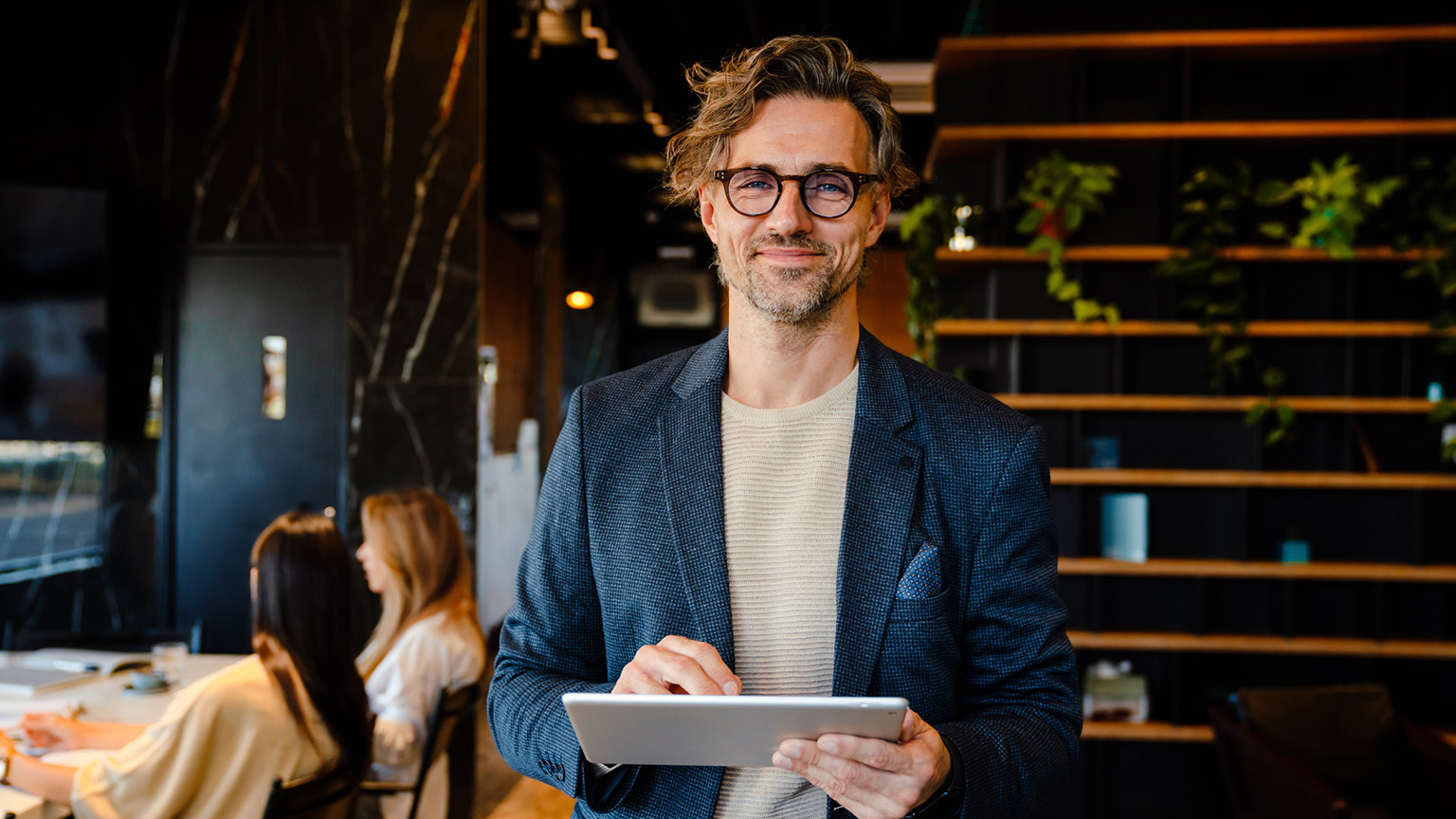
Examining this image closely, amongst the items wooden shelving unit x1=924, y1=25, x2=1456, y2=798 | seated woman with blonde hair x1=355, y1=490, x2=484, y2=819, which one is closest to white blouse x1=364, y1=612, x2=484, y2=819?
seated woman with blonde hair x1=355, y1=490, x2=484, y2=819

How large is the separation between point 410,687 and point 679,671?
2116 mm

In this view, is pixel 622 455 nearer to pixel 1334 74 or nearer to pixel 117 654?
pixel 117 654

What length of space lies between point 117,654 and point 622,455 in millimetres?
3040

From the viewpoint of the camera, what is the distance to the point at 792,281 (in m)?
1.20

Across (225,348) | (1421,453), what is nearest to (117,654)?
(225,348)

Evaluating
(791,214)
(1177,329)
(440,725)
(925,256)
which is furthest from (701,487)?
(1177,329)

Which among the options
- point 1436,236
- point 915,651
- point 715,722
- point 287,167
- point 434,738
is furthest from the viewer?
point 287,167

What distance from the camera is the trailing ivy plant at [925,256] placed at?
3.76 metres

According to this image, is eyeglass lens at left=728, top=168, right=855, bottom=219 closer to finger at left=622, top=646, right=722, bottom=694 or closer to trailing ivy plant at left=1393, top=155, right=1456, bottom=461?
finger at left=622, top=646, right=722, bottom=694

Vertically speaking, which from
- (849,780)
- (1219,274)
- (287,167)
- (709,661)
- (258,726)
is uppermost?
(287,167)

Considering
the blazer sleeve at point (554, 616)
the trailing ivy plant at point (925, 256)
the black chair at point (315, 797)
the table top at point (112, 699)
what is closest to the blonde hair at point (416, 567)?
the table top at point (112, 699)

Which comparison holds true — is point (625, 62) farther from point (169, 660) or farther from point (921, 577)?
point (921, 577)

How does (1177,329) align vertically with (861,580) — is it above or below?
above

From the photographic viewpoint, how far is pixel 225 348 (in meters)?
4.08
